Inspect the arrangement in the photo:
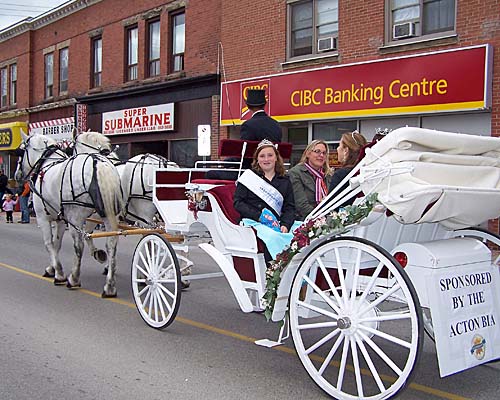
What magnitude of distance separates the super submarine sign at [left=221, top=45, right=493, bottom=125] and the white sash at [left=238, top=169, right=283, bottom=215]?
5457 millimetres

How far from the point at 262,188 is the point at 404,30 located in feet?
30.5

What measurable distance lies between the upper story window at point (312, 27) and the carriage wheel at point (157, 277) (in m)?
9.88

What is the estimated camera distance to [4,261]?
11391 millimetres

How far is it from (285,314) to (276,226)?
0.99 metres

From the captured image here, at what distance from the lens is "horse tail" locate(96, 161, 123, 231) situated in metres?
8.16

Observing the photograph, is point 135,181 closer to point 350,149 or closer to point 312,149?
point 312,149

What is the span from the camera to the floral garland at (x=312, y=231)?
14.1 ft

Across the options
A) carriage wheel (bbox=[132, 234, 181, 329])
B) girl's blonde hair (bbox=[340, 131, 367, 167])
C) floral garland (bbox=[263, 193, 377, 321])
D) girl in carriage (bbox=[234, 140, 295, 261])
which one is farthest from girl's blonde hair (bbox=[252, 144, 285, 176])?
carriage wheel (bbox=[132, 234, 181, 329])

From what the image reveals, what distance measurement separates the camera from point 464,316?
4309 millimetres

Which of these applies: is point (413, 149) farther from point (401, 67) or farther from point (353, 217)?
point (401, 67)

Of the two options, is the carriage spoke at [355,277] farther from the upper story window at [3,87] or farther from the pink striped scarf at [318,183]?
the upper story window at [3,87]

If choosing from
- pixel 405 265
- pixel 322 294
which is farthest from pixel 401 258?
pixel 322 294

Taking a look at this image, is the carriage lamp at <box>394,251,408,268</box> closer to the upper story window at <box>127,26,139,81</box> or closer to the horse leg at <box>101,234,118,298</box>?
the horse leg at <box>101,234,118,298</box>

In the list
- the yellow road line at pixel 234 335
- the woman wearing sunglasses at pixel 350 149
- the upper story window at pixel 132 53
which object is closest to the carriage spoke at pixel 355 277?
the yellow road line at pixel 234 335
